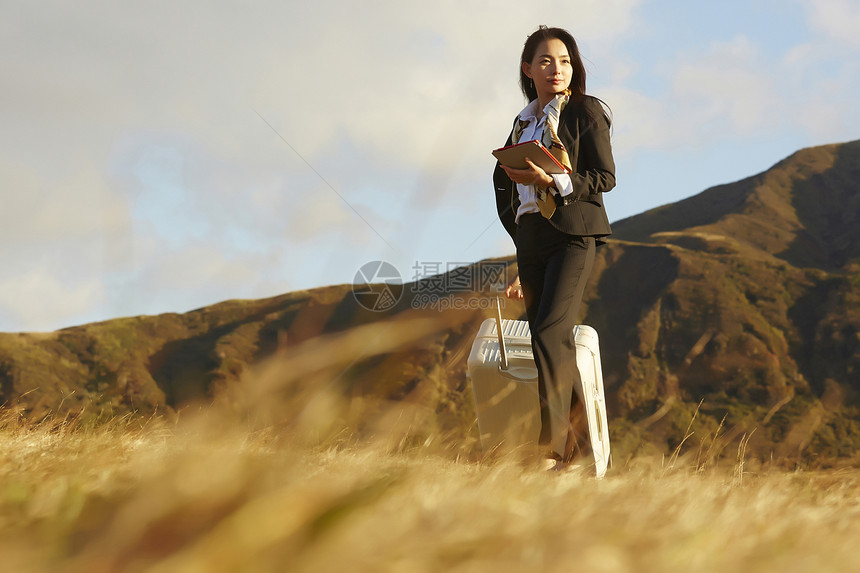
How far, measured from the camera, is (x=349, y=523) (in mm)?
1220

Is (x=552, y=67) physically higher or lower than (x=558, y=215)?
higher

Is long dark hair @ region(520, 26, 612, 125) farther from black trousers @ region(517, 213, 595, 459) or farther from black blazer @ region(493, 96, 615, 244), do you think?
black trousers @ region(517, 213, 595, 459)

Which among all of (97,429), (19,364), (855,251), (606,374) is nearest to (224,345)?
(19,364)

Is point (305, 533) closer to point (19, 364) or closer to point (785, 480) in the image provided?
point (785, 480)

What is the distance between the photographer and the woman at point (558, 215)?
3.57 m

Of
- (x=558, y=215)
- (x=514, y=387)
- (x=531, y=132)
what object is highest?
(x=531, y=132)

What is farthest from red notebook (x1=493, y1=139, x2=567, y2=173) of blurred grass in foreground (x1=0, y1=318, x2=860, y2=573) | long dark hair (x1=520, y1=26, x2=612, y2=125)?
blurred grass in foreground (x1=0, y1=318, x2=860, y2=573)

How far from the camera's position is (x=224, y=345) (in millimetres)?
54000

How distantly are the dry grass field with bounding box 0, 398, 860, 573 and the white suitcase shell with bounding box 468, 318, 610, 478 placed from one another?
→ 7.59ft

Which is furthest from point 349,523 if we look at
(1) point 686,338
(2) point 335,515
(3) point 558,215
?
(1) point 686,338

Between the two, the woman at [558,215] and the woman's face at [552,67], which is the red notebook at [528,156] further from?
the woman's face at [552,67]

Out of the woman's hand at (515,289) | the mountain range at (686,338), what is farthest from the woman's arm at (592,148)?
the mountain range at (686,338)

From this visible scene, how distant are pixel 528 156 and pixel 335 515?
2.45 metres

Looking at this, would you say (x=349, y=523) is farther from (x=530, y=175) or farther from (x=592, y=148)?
(x=592, y=148)
